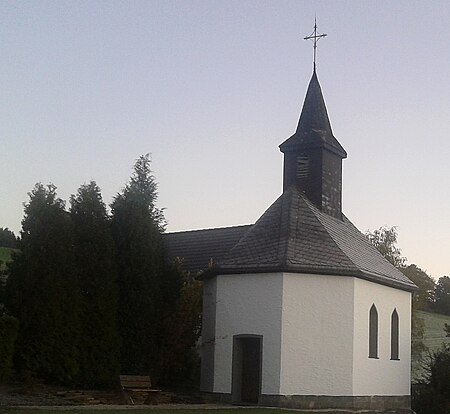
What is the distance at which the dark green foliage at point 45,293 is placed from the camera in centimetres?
2216

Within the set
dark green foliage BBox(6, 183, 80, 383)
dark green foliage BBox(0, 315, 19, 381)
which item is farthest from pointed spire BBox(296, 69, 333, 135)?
dark green foliage BBox(0, 315, 19, 381)

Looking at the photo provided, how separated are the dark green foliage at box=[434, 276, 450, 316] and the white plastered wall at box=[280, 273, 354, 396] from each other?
37.7 metres

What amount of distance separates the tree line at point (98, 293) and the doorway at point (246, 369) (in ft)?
8.53

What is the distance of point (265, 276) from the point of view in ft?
79.8

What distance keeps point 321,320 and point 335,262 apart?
6.47 feet

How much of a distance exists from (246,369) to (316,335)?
9.01 ft

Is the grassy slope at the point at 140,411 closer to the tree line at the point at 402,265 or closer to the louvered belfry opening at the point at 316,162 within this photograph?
the louvered belfry opening at the point at 316,162

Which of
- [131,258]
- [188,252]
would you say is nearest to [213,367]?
[131,258]

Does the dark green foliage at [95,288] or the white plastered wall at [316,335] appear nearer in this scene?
the dark green foliage at [95,288]

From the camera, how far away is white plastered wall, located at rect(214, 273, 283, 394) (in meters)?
23.6

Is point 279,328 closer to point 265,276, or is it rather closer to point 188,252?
point 265,276

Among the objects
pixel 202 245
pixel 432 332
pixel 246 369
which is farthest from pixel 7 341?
pixel 432 332

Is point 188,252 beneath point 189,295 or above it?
above

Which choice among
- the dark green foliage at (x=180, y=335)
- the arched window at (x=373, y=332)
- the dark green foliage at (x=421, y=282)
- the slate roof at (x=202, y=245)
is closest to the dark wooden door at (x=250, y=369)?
the dark green foliage at (x=180, y=335)
